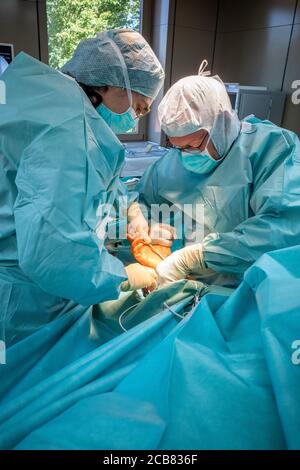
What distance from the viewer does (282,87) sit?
3.03 meters

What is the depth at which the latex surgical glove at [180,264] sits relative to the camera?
4.34ft

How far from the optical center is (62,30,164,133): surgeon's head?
108cm

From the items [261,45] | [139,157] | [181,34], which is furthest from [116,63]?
[261,45]

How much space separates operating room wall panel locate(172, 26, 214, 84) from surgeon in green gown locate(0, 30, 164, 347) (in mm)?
2353

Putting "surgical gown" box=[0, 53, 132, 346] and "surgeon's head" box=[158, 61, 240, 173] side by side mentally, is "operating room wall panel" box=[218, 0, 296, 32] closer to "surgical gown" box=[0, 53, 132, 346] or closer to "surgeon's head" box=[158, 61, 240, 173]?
"surgeon's head" box=[158, 61, 240, 173]

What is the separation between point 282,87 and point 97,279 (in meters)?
2.91

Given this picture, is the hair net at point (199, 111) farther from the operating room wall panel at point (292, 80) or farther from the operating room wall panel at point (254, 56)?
the operating room wall panel at point (254, 56)

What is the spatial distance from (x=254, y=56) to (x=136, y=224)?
259 centimetres

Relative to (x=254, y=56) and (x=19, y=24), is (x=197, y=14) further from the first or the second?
(x=19, y=24)

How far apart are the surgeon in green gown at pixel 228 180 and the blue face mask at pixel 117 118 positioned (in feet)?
0.57

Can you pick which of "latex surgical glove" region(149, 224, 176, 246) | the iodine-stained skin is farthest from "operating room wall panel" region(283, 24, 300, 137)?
the iodine-stained skin

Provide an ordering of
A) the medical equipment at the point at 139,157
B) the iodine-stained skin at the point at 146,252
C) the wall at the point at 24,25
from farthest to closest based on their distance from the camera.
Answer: the wall at the point at 24,25 < the medical equipment at the point at 139,157 < the iodine-stained skin at the point at 146,252

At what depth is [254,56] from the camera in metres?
3.23

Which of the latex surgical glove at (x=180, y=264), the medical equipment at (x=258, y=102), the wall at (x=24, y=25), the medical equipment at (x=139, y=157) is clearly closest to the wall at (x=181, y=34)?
the medical equipment at (x=139, y=157)
